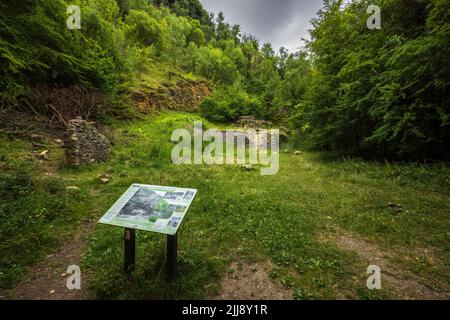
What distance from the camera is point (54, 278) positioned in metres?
3.54

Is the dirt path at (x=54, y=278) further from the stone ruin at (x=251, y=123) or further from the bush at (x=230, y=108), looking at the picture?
the bush at (x=230, y=108)

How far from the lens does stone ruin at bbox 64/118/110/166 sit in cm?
855

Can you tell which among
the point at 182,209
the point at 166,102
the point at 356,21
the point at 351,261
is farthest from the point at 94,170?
the point at 166,102

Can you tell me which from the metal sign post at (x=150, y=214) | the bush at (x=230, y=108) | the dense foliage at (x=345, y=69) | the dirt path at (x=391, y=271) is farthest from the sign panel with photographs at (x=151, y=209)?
the bush at (x=230, y=108)

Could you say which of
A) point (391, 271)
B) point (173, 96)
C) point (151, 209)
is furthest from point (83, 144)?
point (173, 96)

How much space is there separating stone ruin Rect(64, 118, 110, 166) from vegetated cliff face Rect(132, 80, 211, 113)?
38.2 feet

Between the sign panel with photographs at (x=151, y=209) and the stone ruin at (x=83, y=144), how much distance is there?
254 inches

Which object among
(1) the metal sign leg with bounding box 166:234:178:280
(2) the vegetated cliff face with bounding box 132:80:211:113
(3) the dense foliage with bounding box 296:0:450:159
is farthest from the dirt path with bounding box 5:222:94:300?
(2) the vegetated cliff face with bounding box 132:80:211:113

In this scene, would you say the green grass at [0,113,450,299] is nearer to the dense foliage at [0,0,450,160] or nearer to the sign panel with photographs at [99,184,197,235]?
the sign panel with photographs at [99,184,197,235]

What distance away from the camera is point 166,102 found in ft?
81.4

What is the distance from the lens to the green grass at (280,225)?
3.36 metres

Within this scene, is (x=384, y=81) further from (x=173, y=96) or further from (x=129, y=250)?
(x=173, y=96)

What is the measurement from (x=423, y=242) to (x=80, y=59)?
703 inches

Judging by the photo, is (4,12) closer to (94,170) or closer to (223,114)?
(94,170)
